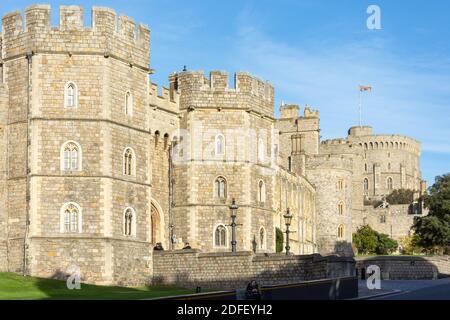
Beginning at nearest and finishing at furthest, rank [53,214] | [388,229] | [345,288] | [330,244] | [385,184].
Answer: [345,288], [53,214], [330,244], [388,229], [385,184]

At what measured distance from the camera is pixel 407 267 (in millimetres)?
75312

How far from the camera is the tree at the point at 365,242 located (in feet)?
387

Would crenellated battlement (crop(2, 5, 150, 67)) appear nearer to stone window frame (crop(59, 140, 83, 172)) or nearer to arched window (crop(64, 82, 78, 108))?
arched window (crop(64, 82, 78, 108))

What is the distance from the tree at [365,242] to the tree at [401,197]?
48176mm

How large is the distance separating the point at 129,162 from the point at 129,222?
2840 millimetres

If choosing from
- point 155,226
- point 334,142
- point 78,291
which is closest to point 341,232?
point 334,142

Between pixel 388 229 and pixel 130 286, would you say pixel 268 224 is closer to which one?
pixel 130 286

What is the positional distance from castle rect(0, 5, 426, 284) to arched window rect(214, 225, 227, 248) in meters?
0.06

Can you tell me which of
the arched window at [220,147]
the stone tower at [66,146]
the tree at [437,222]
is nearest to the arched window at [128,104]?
the stone tower at [66,146]

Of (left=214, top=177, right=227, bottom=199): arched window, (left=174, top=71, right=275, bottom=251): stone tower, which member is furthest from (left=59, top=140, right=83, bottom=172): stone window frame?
(left=214, top=177, right=227, bottom=199): arched window

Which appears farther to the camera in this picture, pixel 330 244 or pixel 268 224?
pixel 330 244
